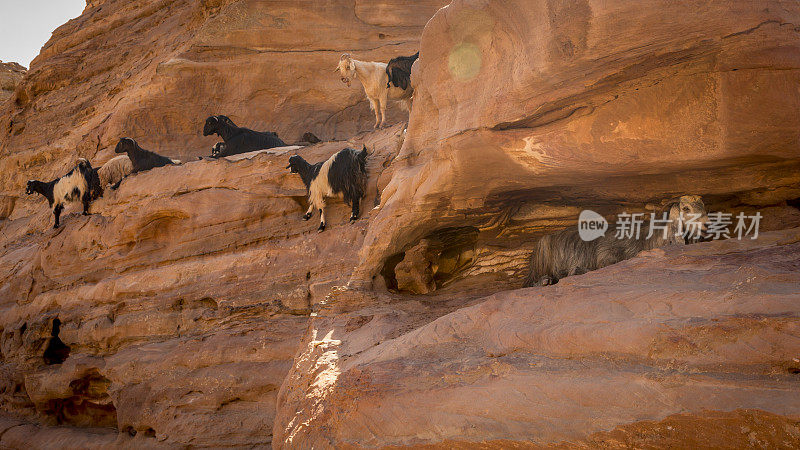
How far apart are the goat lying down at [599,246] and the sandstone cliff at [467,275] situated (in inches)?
15.0

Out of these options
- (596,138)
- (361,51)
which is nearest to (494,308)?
(596,138)

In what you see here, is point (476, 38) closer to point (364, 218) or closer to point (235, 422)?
point (364, 218)

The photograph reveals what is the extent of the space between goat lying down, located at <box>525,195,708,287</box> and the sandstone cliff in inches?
15.0

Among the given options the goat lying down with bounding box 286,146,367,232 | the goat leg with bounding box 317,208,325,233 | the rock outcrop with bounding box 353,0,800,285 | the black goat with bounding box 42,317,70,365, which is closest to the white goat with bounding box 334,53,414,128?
the goat lying down with bounding box 286,146,367,232

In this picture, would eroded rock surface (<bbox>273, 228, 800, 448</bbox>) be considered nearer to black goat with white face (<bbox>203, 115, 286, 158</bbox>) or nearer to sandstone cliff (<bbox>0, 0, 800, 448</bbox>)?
sandstone cliff (<bbox>0, 0, 800, 448</bbox>)

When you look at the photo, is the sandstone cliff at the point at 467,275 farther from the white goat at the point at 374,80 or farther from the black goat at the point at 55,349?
the white goat at the point at 374,80

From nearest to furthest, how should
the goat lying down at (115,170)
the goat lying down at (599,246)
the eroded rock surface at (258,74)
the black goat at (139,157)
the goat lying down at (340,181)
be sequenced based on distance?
the goat lying down at (599,246)
the goat lying down at (340,181)
the black goat at (139,157)
the goat lying down at (115,170)
the eroded rock surface at (258,74)

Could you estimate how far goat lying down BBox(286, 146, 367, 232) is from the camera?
24.9 feet

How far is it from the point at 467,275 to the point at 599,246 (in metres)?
1.93

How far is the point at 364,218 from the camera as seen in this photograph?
7.47 meters

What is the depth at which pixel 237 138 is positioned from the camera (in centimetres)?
1071

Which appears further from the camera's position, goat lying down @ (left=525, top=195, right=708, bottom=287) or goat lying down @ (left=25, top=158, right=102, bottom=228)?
goat lying down @ (left=25, top=158, right=102, bottom=228)

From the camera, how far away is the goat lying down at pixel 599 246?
15.7 ft

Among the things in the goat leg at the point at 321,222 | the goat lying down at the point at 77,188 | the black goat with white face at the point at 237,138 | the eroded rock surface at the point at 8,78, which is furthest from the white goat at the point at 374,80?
the eroded rock surface at the point at 8,78
